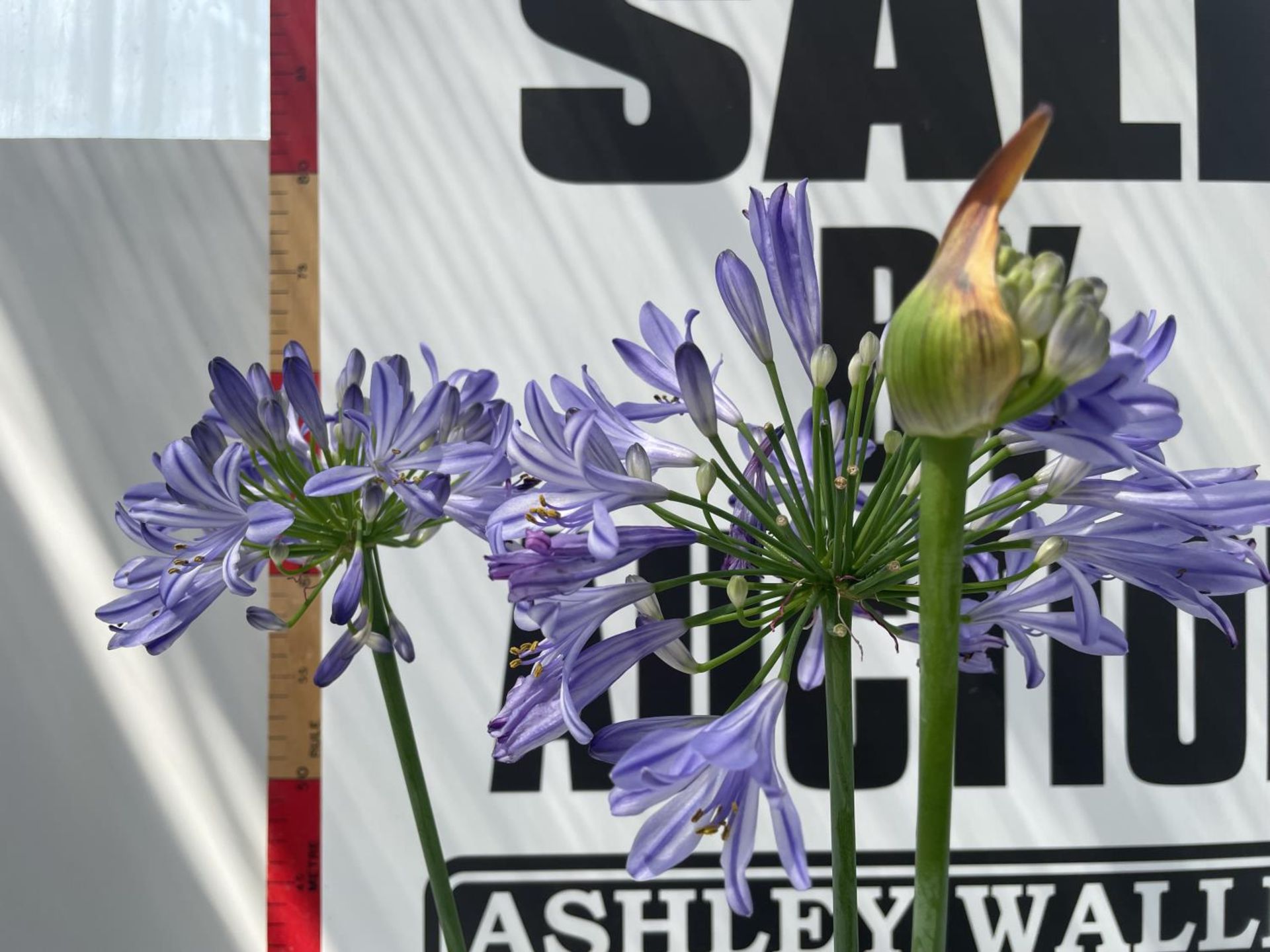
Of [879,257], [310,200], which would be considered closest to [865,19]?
[879,257]

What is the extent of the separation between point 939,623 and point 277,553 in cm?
36

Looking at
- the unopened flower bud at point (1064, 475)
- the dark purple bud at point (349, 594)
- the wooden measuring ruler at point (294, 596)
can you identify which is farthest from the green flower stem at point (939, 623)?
the wooden measuring ruler at point (294, 596)

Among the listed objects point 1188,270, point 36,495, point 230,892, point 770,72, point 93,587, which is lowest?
point 230,892

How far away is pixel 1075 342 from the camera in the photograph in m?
0.23

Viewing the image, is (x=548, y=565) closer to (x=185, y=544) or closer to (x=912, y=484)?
(x=912, y=484)

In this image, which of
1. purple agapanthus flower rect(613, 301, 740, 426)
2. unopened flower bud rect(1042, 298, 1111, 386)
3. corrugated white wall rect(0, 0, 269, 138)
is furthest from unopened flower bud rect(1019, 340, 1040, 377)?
corrugated white wall rect(0, 0, 269, 138)

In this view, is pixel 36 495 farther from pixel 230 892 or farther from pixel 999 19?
pixel 999 19

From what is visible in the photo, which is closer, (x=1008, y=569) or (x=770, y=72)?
(x=1008, y=569)

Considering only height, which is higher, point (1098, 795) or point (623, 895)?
point (1098, 795)

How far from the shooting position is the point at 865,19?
1.24 m

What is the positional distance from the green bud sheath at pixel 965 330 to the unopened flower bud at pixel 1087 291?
0.08ft

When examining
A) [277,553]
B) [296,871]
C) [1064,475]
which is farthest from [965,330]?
[296,871]

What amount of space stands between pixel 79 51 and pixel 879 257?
3.68 ft

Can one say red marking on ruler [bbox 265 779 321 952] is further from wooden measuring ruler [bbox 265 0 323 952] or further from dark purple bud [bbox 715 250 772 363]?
dark purple bud [bbox 715 250 772 363]
